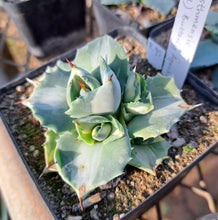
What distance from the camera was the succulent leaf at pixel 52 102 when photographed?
0.57 m

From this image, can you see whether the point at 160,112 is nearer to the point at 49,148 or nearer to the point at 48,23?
the point at 49,148

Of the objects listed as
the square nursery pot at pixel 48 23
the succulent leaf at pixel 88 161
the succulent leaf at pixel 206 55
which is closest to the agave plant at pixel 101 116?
the succulent leaf at pixel 88 161

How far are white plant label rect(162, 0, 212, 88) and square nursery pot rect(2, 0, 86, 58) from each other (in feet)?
2.72

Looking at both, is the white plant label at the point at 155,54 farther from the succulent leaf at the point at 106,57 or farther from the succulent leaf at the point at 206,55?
the succulent leaf at the point at 106,57

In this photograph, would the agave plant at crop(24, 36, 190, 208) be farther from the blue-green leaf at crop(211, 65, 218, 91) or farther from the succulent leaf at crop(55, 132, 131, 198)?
the blue-green leaf at crop(211, 65, 218, 91)

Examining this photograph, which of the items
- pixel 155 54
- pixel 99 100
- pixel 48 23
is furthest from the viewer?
pixel 48 23

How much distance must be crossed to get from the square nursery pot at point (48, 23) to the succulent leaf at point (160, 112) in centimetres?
90

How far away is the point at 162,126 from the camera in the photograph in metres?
0.57

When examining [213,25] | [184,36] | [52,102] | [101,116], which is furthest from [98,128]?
[213,25]

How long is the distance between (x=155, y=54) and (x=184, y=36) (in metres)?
0.19

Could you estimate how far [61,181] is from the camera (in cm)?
69

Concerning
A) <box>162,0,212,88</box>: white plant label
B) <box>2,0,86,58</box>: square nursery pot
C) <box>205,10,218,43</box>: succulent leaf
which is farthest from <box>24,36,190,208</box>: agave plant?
<box>2,0,86,58</box>: square nursery pot

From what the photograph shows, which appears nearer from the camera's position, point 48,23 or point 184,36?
point 184,36

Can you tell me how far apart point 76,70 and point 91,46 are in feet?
0.63
